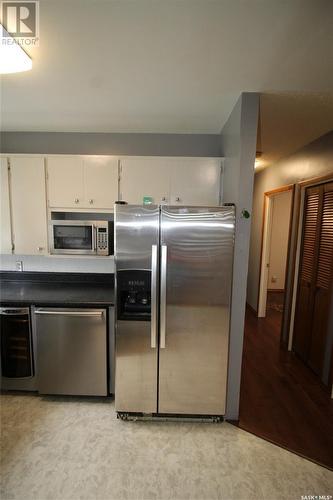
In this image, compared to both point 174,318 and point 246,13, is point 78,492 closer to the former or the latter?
point 174,318

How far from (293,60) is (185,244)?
131cm

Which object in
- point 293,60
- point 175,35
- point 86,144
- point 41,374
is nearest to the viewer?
point 175,35

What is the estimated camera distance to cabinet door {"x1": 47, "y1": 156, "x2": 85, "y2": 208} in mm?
2342

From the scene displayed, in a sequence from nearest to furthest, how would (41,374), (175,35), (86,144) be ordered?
(175,35), (41,374), (86,144)

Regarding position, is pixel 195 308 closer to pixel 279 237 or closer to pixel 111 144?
pixel 111 144

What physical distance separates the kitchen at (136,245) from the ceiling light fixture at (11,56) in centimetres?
2

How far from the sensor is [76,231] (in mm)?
2311

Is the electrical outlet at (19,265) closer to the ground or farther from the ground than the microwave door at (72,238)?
closer to the ground

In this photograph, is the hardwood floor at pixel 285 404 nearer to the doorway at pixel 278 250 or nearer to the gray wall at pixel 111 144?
the doorway at pixel 278 250

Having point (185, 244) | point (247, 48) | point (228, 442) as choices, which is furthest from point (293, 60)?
point (228, 442)

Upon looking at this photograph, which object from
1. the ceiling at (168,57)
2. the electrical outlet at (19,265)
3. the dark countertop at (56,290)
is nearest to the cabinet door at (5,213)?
the electrical outlet at (19,265)

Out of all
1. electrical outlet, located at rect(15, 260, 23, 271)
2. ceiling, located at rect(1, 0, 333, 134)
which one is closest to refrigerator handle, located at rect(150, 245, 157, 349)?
ceiling, located at rect(1, 0, 333, 134)

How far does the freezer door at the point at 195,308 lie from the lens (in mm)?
1806

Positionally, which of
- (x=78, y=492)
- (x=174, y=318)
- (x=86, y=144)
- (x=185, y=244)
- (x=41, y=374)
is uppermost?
(x=86, y=144)
